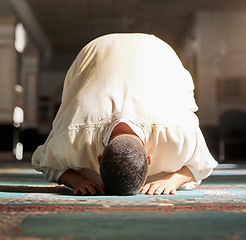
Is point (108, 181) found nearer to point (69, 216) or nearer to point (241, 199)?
point (69, 216)

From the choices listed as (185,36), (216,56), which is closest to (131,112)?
(216,56)

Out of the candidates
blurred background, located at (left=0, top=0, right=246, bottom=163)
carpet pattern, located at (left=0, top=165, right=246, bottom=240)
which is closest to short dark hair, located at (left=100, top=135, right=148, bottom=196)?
carpet pattern, located at (left=0, top=165, right=246, bottom=240)

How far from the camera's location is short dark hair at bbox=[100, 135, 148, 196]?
Result: 1.75 m

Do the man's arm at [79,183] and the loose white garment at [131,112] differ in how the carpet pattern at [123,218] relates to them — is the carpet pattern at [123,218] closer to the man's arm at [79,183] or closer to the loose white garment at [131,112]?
the man's arm at [79,183]

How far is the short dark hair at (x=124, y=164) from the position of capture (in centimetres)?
175

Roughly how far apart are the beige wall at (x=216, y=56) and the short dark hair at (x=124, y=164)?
8.36 m

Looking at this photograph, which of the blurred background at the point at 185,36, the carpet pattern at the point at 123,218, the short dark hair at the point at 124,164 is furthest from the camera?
the blurred background at the point at 185,36

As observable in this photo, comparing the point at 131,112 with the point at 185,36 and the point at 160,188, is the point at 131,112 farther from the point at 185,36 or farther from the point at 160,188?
the point at 185,36

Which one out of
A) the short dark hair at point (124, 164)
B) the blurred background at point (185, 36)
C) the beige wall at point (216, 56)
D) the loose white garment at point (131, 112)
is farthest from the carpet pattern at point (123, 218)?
the beige wall at point (216, 56)

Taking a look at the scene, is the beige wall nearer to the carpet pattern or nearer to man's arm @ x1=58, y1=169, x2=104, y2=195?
man's arm @ x1=58, y1=169, x2=104, y2=195

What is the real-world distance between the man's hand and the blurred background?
22.5 ft

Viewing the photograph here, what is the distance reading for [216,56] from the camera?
32.9 feet

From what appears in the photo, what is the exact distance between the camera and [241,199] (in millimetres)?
1896

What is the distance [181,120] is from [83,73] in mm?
637
